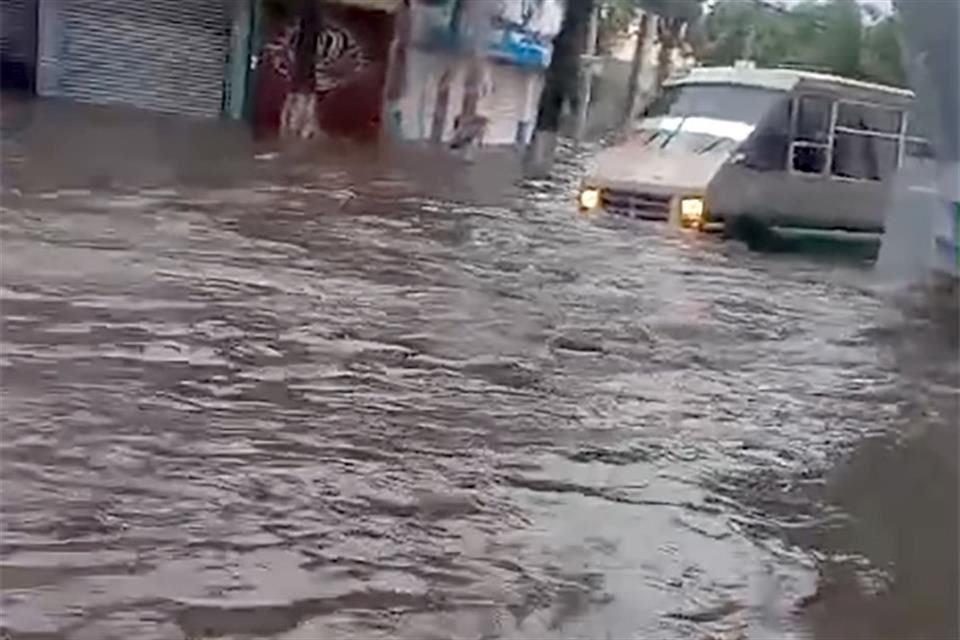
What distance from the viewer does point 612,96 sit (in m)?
9.14

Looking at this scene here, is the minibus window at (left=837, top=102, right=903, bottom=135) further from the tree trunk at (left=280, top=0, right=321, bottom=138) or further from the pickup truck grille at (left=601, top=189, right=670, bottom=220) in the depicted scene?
the tree trunk at (left=280, top=0, right=321, bottom=138)

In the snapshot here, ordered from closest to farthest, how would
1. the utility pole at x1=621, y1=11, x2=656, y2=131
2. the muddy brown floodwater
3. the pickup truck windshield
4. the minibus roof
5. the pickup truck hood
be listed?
the muddy brown floodwater
the utility pole at x1=621, y1=11, x2=656, y2=131
the minibus roof
the pickup truck hood
the pickup truck windshield

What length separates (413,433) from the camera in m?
4.36

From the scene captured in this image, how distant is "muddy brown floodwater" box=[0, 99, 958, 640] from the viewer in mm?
3193

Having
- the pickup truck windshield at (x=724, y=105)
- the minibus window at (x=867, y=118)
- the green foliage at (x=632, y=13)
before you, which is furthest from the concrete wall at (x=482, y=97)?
the minibus window at (x=867, y=118)

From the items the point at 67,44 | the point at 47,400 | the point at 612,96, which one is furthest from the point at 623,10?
the point at 47,400

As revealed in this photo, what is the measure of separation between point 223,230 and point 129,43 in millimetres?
928

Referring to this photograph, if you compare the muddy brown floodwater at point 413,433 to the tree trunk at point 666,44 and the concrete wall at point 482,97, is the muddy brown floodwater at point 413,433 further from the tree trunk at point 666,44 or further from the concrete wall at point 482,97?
the concrete wall at point 482,97

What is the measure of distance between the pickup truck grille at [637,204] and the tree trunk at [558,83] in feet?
1.36

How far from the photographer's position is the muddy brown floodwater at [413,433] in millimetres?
3193

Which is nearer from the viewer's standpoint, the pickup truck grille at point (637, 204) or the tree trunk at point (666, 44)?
→ the tree trunk at point (666, 44)

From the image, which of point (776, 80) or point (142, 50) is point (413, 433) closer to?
point (142, 50)

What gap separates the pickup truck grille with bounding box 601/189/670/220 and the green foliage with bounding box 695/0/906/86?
2.69ft

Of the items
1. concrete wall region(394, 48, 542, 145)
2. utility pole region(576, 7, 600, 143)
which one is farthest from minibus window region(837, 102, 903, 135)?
concrete wall region(394, 48, 542, 145)
